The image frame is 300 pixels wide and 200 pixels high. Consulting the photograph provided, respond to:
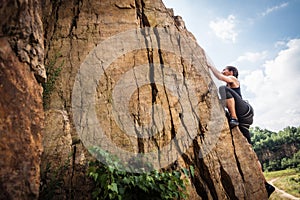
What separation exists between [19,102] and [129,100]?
87.5 inches

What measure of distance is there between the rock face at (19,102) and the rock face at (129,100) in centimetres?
6

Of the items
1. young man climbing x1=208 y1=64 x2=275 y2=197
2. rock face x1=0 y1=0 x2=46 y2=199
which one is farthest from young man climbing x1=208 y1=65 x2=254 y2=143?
rock face x1=0 y1=0 x2=46 y2=199

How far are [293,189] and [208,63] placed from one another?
9.51m

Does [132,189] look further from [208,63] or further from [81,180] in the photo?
[208,63]

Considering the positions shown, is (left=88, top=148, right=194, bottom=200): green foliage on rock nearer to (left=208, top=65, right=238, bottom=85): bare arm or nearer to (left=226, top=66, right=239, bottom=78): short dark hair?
(left=208, top=65, right=238, bottom=85): bare arm

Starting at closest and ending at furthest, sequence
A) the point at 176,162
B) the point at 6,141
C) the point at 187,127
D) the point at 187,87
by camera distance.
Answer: the point at 6,141, the point at 176,162, the point at 187,127, the point at 187,87

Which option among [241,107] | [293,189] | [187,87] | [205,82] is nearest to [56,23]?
[187,87]

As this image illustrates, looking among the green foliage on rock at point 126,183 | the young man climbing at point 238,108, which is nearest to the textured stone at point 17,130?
the green foliage on rock at point 126,183

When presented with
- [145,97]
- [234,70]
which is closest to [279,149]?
[234,70]

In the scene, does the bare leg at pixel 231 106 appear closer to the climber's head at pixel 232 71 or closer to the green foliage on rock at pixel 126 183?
the climber's head at pixel 232 71

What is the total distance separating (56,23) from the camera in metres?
5.09

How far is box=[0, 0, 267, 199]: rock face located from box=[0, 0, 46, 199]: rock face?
0.19 feet

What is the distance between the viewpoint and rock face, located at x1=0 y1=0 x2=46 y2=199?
2.53m

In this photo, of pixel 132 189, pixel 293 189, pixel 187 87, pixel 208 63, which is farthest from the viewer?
pixel 293 189
